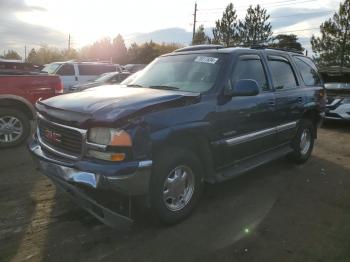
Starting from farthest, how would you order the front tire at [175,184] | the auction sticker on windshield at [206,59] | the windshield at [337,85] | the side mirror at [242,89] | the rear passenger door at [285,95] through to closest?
the windshield at [337,85]
the rear passenger door at [285,95]
the auction sticker on windshield at [206,59]
the side mirror at [242,89]
the front tire at [175,184]

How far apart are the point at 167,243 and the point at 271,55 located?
11.0ft

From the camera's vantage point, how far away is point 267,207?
462 cm

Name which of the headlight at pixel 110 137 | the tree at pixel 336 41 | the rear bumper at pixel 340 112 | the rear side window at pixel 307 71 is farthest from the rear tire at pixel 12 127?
the tree at pixel 336 41

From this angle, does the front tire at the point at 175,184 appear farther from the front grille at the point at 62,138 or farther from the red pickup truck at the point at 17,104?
the red pickup truck at the point at 17,104

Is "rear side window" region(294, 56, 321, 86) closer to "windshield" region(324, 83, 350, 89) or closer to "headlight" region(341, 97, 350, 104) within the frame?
"headlight" region(341, 97, 350, 104)

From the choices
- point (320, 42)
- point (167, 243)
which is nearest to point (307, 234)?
point (167, 243)

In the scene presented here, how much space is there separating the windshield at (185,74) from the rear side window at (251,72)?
0.26m

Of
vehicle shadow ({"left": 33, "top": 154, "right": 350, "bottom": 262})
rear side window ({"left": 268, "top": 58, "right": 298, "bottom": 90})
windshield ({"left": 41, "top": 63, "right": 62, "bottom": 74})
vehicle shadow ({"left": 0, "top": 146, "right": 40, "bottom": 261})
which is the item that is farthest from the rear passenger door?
windshield ({"left": 41, "top": 63, "right": 62, "bottom": 74})

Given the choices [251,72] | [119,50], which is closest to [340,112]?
[251,72]

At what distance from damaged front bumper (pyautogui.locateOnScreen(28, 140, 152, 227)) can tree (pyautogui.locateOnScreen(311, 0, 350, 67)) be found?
24.3 metres

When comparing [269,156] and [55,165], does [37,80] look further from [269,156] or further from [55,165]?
[269,156]

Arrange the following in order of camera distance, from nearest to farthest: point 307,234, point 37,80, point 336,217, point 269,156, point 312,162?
point 307,234 < point 336,217 < point 269,156 < point 312,162 < point 37,80

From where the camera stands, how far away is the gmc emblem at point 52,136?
12.5ft

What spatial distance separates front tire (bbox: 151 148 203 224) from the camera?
12.1 ft
